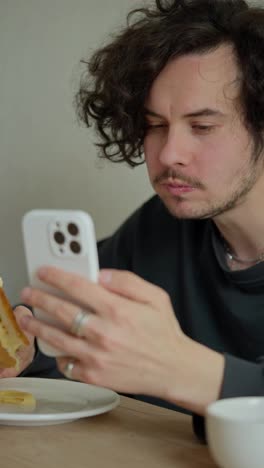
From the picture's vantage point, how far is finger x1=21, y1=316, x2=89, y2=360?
86cm

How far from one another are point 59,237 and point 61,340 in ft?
0.38

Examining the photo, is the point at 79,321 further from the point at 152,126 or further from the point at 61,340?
the point at 152,126

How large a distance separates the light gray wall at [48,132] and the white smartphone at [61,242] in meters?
1.08

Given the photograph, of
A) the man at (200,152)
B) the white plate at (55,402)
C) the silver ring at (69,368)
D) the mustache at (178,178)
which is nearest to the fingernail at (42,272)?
the silver ring at (69,368)

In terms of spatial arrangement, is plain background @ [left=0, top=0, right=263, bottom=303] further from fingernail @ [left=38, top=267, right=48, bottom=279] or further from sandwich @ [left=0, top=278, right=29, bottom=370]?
fingernail @ [left=38, top=267, right=48, bottom=279]

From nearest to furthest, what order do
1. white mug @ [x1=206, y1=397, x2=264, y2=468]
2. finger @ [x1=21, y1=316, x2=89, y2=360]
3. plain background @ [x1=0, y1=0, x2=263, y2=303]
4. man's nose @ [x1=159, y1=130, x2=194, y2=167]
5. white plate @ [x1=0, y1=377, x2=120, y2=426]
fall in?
white mug @ [x1=206, y1=397, x2=264, y2=468]
finger @ [x1=21, y1=316, x2=89, y2=360]
white plate @ [x1=0, y1=377, x2=120, y2=426]
man's nose @ [x1=159, y1=130, x2=194, y2=167]
plain background @ [x1=0, y1=0, x2=263, y2=303]

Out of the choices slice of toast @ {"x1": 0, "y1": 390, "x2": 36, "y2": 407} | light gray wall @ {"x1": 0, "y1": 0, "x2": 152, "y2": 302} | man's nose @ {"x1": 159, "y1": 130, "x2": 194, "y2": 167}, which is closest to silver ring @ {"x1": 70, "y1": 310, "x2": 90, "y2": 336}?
slice of toast @ {"x1": 0, "y1": 390, "x2": 36, "y2": 407}

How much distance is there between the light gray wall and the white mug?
118cm

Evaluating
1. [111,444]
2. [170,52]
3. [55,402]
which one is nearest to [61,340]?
[111,444]

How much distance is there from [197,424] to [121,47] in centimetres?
80

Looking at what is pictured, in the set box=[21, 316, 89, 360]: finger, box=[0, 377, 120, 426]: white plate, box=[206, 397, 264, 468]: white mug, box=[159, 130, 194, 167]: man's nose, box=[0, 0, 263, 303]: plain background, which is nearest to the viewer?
box=[206, 397, 264, 468]: white mug

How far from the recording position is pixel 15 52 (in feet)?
6.95

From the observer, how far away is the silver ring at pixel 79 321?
83 centimetres

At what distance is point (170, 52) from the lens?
1.34m
